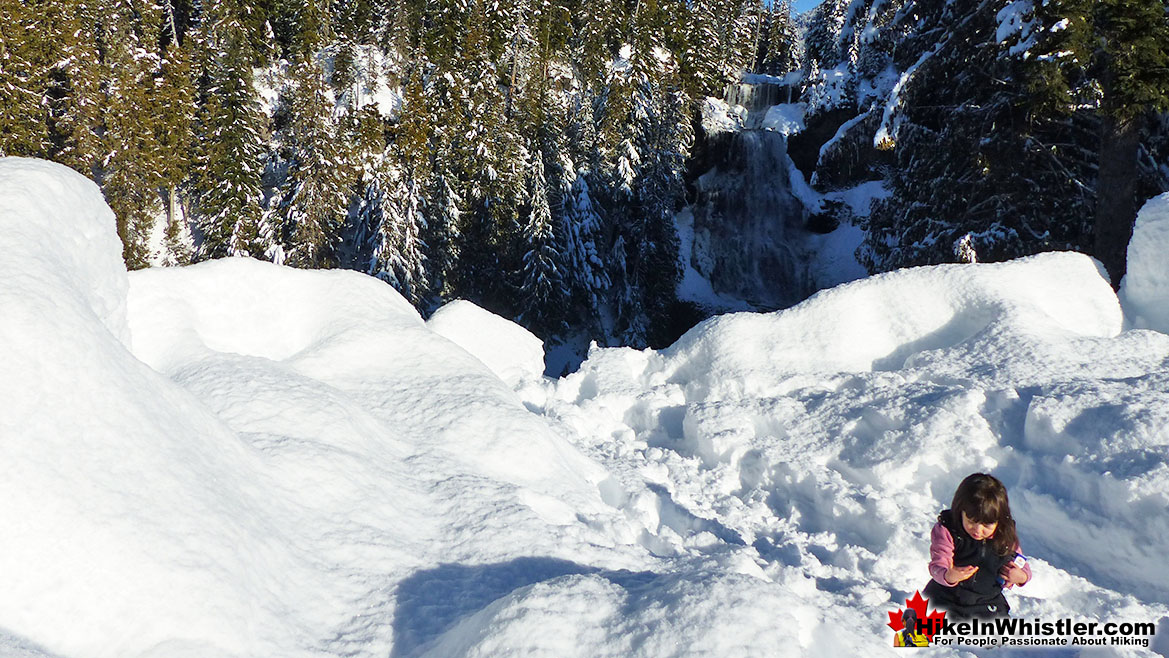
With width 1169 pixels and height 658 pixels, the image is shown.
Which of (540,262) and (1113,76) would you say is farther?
(540,262)

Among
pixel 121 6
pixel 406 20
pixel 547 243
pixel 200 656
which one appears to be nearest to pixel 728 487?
pixel 200 656

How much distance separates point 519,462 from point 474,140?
15.9 m

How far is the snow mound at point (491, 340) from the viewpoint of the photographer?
9.22 metres

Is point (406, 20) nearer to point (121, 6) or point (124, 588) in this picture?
point (121, 6)

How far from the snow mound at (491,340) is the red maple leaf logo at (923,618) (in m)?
5.76

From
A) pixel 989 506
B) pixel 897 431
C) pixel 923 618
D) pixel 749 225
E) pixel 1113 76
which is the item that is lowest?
pixel 749 225

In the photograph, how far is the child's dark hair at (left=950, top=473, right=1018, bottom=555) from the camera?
3281 mm

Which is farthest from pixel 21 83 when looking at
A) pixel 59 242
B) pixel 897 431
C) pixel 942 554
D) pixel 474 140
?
pixel 942 554

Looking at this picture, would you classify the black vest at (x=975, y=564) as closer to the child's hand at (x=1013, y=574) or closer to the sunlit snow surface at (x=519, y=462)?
the child's hand at (x=1013, y=574)

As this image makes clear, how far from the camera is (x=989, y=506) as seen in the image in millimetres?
3275

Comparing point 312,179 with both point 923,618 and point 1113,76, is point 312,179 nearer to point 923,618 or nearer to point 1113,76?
point 1113,76

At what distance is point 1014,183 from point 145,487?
12.9 metres

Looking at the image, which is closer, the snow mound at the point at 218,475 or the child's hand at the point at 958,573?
the snow mound at the point at 218,475

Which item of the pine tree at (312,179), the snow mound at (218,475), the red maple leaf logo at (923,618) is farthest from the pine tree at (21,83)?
the red maple leaf logo at (923,618)
